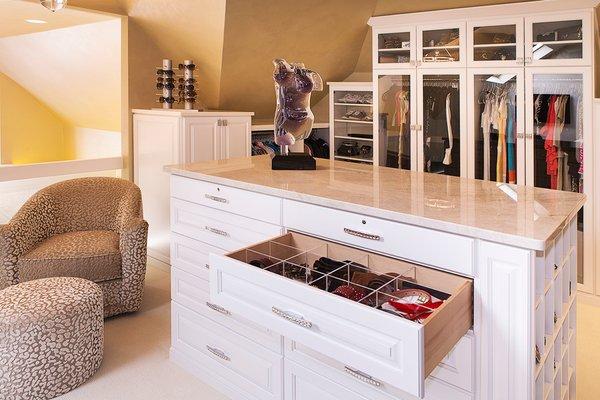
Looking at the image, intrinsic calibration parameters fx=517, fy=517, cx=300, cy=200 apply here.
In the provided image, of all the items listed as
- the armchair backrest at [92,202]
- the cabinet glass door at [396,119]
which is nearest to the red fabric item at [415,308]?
the armchair backrest at [92,202]

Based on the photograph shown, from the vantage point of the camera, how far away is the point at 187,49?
4.38 metres

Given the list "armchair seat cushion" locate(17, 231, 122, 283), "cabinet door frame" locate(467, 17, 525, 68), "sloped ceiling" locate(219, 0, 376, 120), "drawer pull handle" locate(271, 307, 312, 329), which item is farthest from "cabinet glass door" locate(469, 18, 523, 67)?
"drawer pull handle" locate(271, 307, 312, 329)

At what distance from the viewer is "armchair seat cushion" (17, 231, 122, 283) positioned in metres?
3.08

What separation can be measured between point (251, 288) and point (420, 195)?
2.45 feet

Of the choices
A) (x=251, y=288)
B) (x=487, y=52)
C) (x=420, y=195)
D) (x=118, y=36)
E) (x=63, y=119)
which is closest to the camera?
(x=251, y=288)

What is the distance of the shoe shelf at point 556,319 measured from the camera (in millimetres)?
1545

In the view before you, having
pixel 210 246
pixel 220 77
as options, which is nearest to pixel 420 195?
pixel 210 246

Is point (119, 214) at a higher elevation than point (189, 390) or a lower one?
higher

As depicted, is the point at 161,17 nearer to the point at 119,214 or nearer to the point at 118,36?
the point at 118,36

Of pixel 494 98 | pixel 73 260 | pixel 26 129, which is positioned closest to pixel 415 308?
pixel 73 260

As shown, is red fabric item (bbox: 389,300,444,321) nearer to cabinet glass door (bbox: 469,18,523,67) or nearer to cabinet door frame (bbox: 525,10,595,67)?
cabinet door frame (bbox: 525,10,595,67)

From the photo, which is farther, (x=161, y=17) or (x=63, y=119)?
(x=63, y=119)

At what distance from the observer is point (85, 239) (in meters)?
3.34

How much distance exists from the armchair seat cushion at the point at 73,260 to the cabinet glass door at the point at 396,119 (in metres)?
2.65
